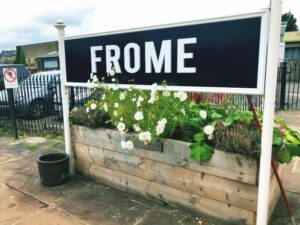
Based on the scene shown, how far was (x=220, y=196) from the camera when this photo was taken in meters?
2.71

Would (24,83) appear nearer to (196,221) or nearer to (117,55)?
(117,55)

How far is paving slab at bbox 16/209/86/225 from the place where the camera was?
2986mm

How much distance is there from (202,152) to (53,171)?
6.90ft

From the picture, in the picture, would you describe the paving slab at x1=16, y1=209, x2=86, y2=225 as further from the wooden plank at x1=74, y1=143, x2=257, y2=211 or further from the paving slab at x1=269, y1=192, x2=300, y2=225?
the paving slab at x1=269, y1=192, x2=300, y2=225

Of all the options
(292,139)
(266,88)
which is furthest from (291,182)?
(266,88)

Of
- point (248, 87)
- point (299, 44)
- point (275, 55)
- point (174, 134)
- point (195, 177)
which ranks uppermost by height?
point (299, 44)

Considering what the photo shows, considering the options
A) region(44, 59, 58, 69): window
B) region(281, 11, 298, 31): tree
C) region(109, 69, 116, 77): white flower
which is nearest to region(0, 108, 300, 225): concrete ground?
region(109, 69, 116, 77): white flower

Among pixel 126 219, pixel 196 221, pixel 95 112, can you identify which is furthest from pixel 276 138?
pixel 95 112

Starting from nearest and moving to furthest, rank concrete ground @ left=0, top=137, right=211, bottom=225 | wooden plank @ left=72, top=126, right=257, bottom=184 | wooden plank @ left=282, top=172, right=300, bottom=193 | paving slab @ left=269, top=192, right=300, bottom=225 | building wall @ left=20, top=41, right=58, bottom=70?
wooden plank @ left=72, top=126, right=257, bottom=184 → paving slab @ left=269, top=192, right=300, bottom=225 → concrete ground @ left=0, top=137, right=211, bottom=225 → wooden plank @ left=282, top=172, right=300, bottom=193 → building wall @ left=20, top=41, right=58, bottom=70

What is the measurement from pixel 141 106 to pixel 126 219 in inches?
47.0

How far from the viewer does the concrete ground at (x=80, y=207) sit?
2.95 metres

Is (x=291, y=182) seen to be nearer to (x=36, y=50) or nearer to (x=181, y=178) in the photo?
(x=181, y=178)

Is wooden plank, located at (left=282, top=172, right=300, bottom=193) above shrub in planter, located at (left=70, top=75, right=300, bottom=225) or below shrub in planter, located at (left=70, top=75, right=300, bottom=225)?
below

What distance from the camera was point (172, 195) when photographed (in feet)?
10.1
